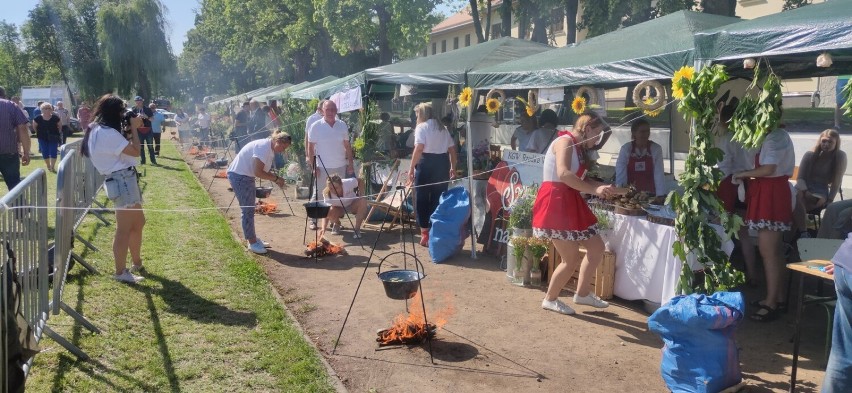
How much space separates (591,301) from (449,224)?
6.97 ft

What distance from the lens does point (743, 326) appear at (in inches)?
196

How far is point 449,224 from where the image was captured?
23.2ft

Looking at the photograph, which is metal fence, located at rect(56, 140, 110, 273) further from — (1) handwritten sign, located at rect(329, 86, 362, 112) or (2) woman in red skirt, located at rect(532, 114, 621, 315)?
(2) woman in red skirt, located at rect(532, 114, 621, 315)

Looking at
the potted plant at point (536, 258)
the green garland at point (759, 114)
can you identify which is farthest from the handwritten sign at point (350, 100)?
the green garland at point (759, 114)

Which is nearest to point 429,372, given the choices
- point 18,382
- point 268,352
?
point 268,352

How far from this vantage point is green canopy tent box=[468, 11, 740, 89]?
484 centimetres

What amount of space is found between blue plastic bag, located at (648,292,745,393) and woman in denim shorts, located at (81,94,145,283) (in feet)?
14.4

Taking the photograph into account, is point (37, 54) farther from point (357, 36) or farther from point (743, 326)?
point (743, 326)

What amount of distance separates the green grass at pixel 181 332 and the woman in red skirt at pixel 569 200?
204 centimetres

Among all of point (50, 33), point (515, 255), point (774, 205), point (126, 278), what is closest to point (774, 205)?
point (774, 205)

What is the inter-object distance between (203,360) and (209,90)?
7179 centimetres

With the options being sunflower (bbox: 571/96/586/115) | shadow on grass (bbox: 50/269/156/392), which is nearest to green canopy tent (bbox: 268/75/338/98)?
sunflower (bbox: 571/96/586/115)

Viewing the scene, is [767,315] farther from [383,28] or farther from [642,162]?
[383,28]

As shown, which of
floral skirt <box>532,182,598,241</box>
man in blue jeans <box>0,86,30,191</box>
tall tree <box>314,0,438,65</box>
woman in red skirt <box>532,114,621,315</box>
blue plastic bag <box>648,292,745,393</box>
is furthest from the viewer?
tall tree <box>314,0,438,65</box>
